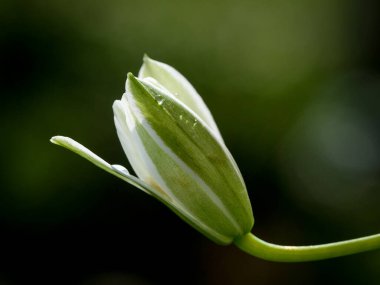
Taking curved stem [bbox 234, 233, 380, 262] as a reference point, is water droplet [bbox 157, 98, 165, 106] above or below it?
above

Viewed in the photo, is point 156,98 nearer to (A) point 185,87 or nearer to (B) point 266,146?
(A) point 185,87

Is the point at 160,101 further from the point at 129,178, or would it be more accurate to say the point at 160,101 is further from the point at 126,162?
the point at 126,162

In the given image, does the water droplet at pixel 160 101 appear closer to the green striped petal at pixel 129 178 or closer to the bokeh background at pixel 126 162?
the green striped petal at pixel 129 178

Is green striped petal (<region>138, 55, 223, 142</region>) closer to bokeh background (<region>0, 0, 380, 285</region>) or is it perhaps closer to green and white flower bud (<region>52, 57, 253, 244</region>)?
green and white flower bud (<region>52, 57, 253, 244</region>)

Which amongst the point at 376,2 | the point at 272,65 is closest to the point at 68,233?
the point at 272,65

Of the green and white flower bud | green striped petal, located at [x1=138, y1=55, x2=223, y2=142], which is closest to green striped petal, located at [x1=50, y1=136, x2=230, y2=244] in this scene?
the green and white flower bud

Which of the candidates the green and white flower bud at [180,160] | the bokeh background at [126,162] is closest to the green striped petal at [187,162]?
the green and white flower bud at [180,160]

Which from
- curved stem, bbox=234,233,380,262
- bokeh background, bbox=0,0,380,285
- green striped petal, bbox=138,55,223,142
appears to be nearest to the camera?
curved stem, bbox=234,233,380,262
